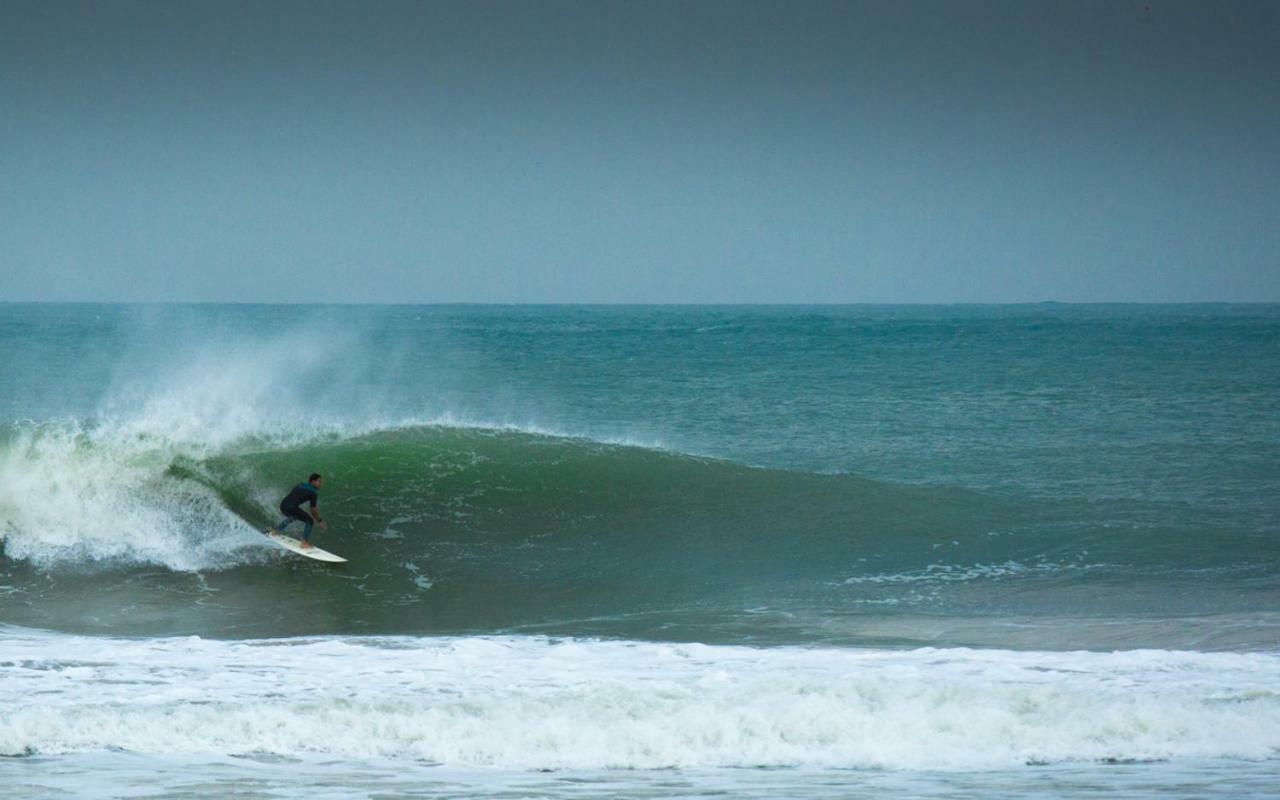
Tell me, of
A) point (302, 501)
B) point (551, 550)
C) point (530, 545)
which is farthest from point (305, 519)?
point (551, 550)

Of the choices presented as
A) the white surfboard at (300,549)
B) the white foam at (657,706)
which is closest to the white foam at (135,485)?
the white surfboard at (300,549)

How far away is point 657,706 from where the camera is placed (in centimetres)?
736

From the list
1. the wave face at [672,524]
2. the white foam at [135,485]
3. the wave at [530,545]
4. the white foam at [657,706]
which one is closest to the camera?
the white foam at [657,706]

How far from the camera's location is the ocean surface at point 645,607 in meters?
6.68

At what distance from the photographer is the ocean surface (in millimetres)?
6680

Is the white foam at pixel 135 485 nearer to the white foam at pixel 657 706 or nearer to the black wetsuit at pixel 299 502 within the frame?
the black wetsuit at pixel 299 502

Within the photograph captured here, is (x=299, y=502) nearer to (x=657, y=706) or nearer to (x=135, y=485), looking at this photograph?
(x=135, y=485)

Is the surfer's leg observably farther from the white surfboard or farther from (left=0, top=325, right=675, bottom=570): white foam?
(left=0, top=325, right=675, bottom=570): white foam

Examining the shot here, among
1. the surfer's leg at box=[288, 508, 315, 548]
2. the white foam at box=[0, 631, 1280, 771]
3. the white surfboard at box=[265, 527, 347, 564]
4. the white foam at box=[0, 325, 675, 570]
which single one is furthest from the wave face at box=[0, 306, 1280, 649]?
the white foam at box=[0, 631, 1280, 771]

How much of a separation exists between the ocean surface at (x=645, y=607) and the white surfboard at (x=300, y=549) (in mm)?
152

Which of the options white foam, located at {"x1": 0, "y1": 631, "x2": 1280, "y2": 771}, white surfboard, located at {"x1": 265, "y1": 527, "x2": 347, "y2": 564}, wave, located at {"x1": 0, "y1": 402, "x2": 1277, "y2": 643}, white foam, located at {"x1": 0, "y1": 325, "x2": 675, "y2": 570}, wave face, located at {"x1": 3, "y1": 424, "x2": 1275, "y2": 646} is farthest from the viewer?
white foam, located at {"x1": 0, "y1": 325, "x2": 675, "y2": 570}

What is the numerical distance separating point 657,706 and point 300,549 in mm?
6107

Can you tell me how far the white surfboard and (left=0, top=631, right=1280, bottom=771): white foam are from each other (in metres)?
→ 3.51

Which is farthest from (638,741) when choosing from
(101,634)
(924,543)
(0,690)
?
(924,543)
